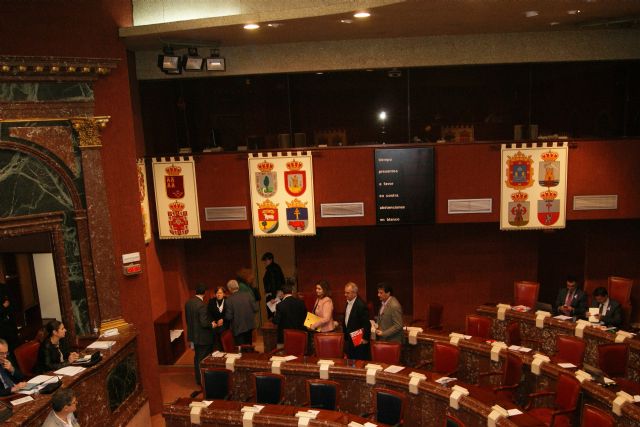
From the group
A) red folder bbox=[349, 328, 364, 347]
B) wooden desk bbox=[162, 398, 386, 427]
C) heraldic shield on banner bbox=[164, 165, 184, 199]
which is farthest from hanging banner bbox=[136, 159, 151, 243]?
red folder bbox=[349, 328, 364, 347]

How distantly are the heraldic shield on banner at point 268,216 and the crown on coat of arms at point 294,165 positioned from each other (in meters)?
0.66

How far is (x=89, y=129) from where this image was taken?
22.3 ft

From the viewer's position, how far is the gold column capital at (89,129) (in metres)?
6.75

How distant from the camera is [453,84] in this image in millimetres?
9586

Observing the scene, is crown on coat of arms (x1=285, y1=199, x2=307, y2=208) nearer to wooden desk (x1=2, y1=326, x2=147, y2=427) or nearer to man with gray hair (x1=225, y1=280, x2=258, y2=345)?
man with gray hair (x1=225, y1=280, x2=258, y2=345)

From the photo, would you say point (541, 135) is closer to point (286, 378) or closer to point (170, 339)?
point (286, 378)

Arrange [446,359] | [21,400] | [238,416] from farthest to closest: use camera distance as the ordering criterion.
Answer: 1. [446,359]
2. [238,416]
3. [21,400]

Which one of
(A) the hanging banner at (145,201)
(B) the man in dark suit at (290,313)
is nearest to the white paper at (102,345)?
(A) the hanging banner at (145,201)

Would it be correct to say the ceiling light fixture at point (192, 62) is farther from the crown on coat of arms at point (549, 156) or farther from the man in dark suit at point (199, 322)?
the crown on coat of arms at point (549, 156)

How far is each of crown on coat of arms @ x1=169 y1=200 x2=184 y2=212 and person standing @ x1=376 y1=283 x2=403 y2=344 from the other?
148 inches

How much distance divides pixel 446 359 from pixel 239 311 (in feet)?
10.3

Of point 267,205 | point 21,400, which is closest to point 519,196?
point 267,205

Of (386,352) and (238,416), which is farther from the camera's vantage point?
(386,352)

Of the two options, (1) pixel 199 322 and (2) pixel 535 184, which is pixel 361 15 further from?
(1) pixel 199 322
